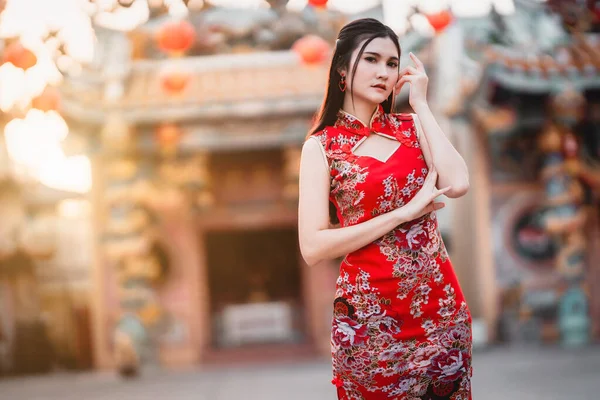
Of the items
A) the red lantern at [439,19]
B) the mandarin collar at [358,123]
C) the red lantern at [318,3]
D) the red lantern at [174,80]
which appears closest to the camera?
the mandarin collar at [358,123]

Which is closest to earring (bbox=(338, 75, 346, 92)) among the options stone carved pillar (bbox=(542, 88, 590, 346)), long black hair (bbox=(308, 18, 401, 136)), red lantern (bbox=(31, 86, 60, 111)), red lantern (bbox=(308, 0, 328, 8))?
long black hair (bbox=(308, 18, 401, 136))

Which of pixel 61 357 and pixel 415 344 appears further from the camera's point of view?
pixel 61 357

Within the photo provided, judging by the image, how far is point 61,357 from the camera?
29.0 feet

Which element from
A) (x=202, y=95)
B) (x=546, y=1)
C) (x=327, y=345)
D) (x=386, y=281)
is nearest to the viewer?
(x=386, y=281)

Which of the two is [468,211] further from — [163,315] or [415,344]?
[415,344]

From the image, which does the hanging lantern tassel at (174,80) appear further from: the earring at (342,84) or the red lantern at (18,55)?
the earring at (342,84)

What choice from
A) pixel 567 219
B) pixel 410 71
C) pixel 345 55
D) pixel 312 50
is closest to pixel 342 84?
pixel 345 55

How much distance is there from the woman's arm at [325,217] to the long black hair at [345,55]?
0.40 feet

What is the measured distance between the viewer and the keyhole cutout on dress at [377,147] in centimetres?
174

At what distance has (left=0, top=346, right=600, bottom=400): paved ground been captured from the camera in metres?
5.68

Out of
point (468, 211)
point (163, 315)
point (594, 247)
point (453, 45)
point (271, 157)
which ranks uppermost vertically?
point (453, 45)

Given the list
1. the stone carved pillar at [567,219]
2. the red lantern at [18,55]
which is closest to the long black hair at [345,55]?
the red lantern at [18,55]

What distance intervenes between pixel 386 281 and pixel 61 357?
8197mm

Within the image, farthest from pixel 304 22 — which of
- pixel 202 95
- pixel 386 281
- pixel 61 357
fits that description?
pixel 386 281
